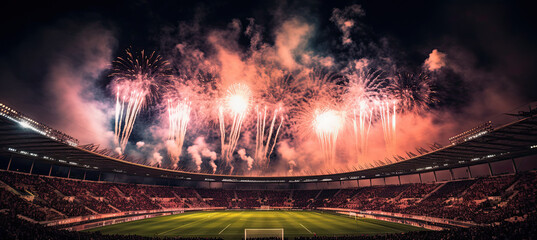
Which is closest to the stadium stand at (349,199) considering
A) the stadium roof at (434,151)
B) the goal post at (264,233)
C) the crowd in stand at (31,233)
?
the crowd in stand at (31,233)

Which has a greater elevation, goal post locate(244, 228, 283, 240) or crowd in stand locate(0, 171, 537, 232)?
crowd in stand locate(0, 171, 537, 232)

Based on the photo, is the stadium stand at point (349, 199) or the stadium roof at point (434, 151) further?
the stadium stand at point (349, 199)

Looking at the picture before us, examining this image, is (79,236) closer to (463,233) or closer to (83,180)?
(463,233)

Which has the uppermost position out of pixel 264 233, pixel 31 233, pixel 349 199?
pixel 31 233

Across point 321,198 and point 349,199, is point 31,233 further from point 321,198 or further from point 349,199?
point 321,198

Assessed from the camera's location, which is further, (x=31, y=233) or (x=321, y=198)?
(x=321, y=198)

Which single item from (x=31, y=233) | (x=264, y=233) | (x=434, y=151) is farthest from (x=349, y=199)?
(x=31, y=233)

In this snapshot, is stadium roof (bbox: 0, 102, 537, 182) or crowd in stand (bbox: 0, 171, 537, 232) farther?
crowd in stand (bbox: 0, 171, 537, 232)

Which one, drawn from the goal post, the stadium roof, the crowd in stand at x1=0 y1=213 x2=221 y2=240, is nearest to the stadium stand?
the crowd in stand at x1=0 y1=213 x2=221 y2=240

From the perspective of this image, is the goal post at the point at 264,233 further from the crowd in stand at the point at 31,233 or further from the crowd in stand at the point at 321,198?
the crowd in stand at the point at 321,198

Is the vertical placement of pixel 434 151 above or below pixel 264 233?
above

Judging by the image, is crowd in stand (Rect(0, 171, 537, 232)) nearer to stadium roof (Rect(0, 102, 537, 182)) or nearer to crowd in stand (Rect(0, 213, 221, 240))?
stadium roof (Rect(0, 102, 537, 182))

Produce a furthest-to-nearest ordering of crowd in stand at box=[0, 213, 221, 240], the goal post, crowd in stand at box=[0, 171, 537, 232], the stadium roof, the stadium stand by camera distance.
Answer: crowd in stand at box=[0, 171, 537, 232] < the stadium stand < the goal post < the stadium roof < crowd in stand at box=[0, 213, 221, 240]

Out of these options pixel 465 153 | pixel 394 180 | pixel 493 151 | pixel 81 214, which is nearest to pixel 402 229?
pixel 465 153
